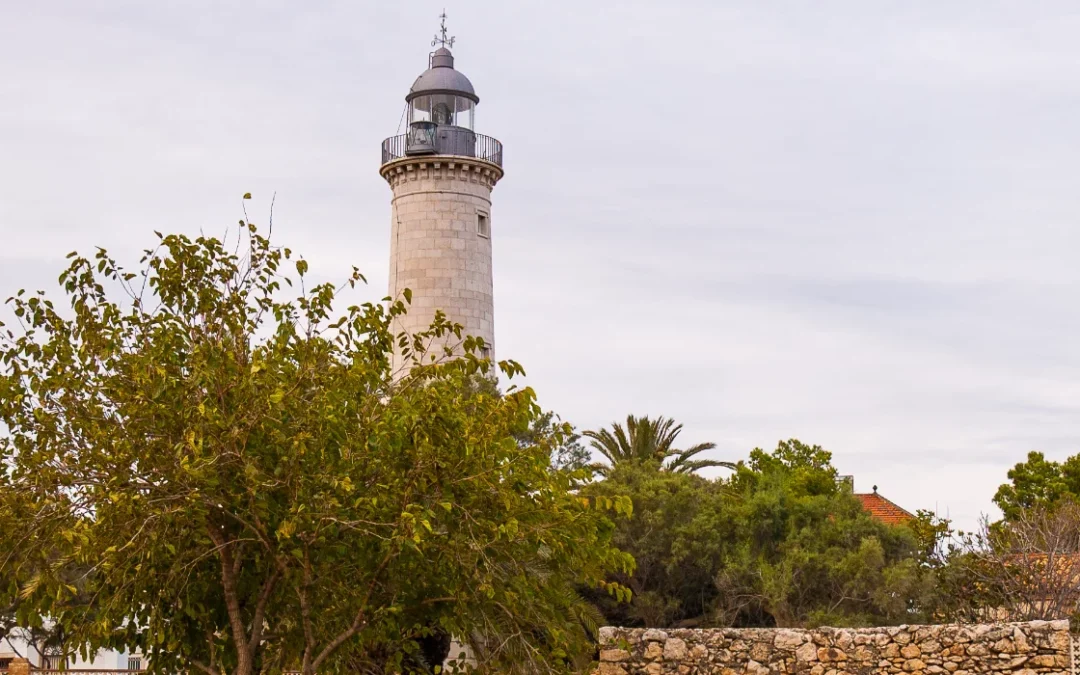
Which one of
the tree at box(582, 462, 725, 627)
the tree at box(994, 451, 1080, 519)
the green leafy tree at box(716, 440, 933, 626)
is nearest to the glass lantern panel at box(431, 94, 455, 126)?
the tree at box(582, 462, 725, 627)

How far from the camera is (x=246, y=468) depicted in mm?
11969

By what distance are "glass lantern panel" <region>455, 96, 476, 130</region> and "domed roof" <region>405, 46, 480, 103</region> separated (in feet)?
0.46

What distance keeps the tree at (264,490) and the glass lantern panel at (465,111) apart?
77.1ft

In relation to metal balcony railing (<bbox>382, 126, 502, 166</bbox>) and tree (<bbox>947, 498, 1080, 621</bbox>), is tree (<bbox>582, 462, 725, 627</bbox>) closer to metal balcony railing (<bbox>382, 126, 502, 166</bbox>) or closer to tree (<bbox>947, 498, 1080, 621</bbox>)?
tree (<bbox>947, 498, 1080, 621</bbox>)

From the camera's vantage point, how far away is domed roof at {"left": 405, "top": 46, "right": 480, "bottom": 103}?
37.2 metres

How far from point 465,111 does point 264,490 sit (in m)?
25.9

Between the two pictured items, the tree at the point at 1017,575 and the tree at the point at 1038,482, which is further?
the tree at the point at 1038,482

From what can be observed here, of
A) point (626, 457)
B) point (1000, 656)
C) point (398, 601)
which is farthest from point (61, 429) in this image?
point (626, 457)

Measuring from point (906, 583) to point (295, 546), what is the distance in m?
16.5

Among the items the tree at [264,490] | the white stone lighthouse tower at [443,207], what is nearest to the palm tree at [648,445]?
the white stone lighthouse tower at [443,207]

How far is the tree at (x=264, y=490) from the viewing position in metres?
12.5

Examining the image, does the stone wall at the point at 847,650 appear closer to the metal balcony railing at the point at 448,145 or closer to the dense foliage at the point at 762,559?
the dense foliage at the point at 762,559

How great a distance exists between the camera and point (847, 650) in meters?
16.1

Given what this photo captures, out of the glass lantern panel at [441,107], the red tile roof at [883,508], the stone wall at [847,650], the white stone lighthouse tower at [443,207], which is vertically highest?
the glass lantern panel at [441,107]
